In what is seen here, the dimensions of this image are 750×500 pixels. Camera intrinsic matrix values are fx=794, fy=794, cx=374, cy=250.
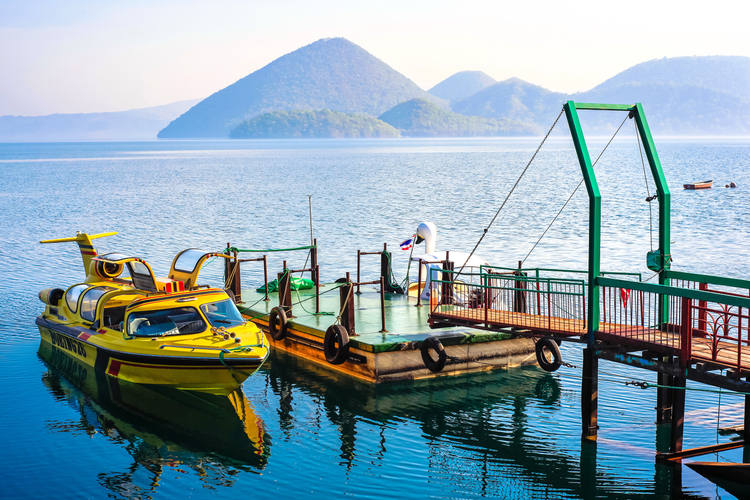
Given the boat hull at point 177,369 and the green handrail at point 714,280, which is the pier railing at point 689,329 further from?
the boat hull at point 177,369

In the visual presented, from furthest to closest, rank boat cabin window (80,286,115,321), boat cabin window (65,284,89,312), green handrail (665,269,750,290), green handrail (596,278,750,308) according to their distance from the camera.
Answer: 1. boat cabin window (65,284,89,312)
2. boat cabin window (80,286,115,321)
3. green handrail (665,269,750,290)
4. green handrail (596,278,750,308)

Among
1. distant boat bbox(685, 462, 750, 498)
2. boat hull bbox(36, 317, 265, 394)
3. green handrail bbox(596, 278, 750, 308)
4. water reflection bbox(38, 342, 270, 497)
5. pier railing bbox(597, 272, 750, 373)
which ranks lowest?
water reflection bbox(38, 342, 270, 497)

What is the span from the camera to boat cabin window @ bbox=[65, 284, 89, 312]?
23.6 meters

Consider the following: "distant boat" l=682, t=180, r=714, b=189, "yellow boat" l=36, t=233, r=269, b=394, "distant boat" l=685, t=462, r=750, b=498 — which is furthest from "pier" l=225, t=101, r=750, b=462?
"distant boat" l=682, t=180, r=714, b=189

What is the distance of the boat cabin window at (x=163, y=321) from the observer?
20.3 meters

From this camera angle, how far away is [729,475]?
1413 cm

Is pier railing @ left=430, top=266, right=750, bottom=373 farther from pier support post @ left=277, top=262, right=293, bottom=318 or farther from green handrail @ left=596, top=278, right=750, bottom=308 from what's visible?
pier support post @ left=277, top=262, right=293, bottom=318

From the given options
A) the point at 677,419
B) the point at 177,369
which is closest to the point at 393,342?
the point at 177,369

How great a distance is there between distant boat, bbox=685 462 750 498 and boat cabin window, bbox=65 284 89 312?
17369mm

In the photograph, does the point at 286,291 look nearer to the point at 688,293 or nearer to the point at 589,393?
the point at 589,393

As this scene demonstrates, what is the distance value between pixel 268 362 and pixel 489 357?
6540 mm

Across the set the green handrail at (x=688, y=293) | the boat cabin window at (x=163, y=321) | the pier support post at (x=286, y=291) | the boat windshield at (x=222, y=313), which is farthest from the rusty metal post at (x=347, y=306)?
the green handrail at (x=688, y=293)

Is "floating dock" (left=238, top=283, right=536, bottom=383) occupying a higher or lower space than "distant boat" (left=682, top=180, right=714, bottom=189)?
lower

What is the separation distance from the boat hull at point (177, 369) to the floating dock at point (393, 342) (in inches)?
114
